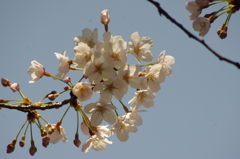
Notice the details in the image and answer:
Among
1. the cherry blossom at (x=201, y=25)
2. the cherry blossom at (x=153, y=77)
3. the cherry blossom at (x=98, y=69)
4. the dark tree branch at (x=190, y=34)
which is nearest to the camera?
the dark tree branch at (x=190, y=34)

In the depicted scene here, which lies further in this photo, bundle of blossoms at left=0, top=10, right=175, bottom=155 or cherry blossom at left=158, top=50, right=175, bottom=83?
cherry blossom at left=158, top=50, right=175, bottom=83

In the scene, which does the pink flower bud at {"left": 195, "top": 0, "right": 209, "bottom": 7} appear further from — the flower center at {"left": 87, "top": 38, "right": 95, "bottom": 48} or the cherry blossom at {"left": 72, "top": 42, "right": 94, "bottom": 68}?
the cherry blossom at {"left": 72, "top": 42, "right": 94, "bottom": 68}

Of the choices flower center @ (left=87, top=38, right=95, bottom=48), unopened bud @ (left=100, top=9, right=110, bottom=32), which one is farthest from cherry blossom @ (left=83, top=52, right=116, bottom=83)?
unopened bud @ (left=100, top=9, right=110, bottom=32)

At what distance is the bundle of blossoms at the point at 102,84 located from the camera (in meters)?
2.75

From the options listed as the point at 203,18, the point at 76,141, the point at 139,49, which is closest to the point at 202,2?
the point at 203,18

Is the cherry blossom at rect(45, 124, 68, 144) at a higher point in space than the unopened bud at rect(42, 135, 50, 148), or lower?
higher

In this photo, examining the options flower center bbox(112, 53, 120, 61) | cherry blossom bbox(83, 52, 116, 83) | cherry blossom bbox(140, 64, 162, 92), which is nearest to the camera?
cherry blossom bbox(83, 52, 116, 83)

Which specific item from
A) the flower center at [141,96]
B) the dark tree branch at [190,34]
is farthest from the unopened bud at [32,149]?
the dark tree branch at [190,34]

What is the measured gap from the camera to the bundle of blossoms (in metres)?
2.75

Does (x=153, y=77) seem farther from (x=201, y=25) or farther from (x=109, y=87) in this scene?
(x=201, y=25)

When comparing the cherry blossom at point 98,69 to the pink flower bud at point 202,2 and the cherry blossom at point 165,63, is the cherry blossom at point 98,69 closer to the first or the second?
the cherry blossom at point 165,63

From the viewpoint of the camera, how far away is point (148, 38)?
3.34 meters

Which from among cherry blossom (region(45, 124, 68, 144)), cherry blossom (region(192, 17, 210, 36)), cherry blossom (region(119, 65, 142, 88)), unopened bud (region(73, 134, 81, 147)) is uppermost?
cherry blossom (region(192, 17, 210, 36))

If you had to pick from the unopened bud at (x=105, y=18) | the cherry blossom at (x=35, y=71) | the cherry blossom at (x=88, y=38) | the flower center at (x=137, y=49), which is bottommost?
the cherry blossom at (x=35, y=71)
